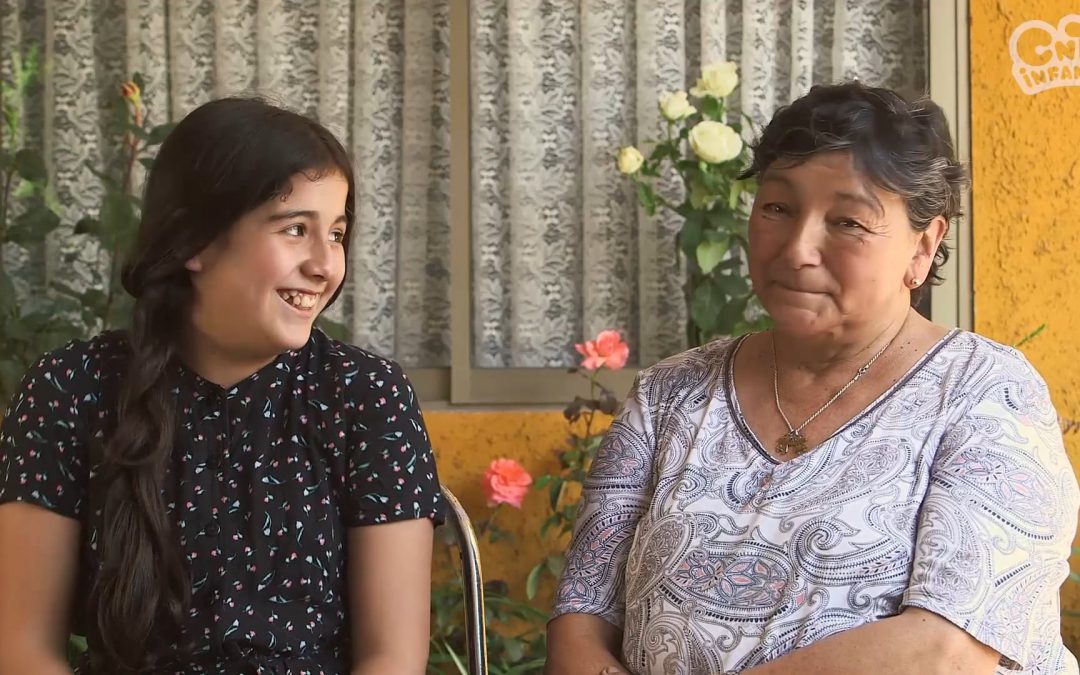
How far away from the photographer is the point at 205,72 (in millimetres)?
3240

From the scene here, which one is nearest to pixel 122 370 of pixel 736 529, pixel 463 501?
pixel 736 529

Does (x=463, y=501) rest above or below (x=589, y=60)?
below

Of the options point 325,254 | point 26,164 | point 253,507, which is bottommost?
point 253,507

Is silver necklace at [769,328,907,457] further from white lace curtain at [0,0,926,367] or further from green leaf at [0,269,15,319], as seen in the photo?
green leaf at [0,269,15,319]

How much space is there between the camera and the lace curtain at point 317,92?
319 centimetres

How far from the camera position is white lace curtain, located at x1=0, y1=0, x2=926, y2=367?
10.2 feet

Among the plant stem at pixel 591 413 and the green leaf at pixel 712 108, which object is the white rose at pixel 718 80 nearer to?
the green leaf at pixel 712 108

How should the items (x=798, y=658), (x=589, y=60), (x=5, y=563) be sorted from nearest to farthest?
(x=798, y=658)
(x=5, y=563)
(x=589, y=60)

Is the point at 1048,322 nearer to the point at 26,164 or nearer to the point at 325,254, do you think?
the point at 325,254

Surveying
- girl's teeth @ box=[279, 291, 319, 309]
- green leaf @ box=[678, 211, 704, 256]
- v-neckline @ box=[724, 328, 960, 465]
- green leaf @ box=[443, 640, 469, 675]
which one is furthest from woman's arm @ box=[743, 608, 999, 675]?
green leaf @ box=[678, 211, 704, 256]

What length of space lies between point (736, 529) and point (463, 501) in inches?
54.9

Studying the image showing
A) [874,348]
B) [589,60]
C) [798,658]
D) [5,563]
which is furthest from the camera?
[589,60]

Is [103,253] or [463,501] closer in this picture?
[463,501]

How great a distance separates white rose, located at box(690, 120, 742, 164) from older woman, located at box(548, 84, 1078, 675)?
95 cm
